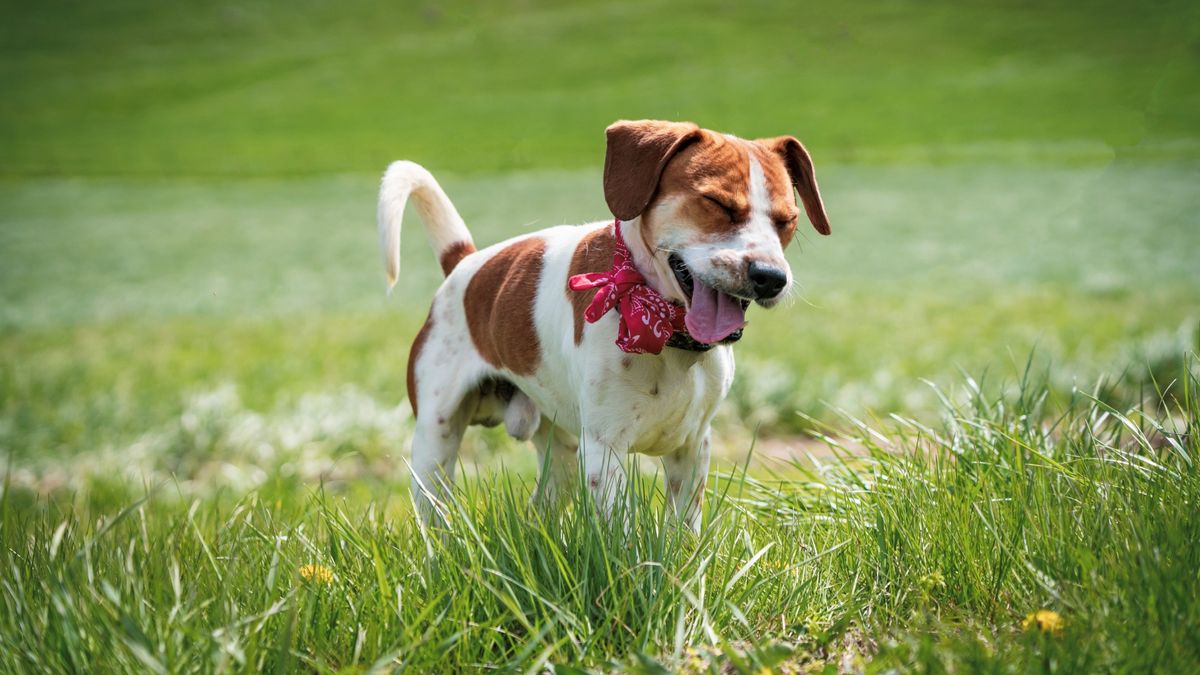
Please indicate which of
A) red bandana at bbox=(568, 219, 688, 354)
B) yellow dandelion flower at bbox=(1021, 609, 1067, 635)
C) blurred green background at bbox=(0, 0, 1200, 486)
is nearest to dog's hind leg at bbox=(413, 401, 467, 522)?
red bandana at bbox=(568, 219, 688, 354)

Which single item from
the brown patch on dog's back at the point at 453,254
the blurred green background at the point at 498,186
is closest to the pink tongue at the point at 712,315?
the brown patch on dog's back at the point at 453,254

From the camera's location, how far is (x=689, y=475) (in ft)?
12.5

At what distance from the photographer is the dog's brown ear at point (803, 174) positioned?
11.7 ft

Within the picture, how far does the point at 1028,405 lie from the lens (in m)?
4.35

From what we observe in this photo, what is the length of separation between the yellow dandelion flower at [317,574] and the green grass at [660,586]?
12 mm

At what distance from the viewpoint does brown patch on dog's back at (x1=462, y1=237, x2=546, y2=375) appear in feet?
13.0

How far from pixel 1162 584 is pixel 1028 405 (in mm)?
1751

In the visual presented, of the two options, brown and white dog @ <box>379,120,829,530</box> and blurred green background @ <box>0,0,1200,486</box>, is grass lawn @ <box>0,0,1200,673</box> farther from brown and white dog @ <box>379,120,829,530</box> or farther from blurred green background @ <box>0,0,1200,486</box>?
brown and white dog @ <box>379,120,829,530</box>

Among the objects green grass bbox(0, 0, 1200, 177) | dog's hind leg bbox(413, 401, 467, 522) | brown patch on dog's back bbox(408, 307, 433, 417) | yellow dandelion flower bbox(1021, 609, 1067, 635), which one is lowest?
green grass bbox(0, 0, 1200, 177)

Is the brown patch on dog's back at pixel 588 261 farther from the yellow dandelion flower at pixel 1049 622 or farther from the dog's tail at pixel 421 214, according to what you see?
the yellow dandelion flower at pixel 1049 622

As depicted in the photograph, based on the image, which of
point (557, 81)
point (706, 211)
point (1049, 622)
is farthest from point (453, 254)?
point (557, 81)

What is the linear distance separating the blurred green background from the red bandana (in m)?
2.46

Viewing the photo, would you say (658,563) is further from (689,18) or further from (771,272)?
(689,18)

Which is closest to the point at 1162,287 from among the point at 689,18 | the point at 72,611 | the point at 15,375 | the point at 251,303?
the point at 251,303
